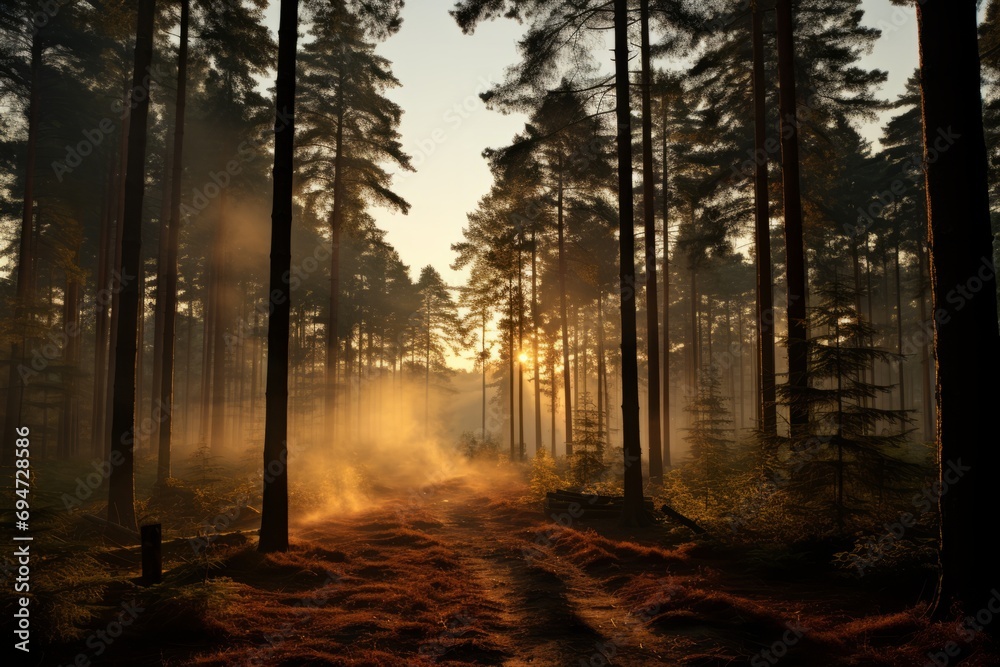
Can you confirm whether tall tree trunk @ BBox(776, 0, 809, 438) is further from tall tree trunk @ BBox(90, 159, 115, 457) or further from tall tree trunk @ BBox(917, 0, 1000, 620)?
tall tree trunk @ BBox(90, 159, 115, 457)

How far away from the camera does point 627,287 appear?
1358cm

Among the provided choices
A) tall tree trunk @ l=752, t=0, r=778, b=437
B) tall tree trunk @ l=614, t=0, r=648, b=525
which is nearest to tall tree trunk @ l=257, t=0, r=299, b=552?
tall tree trunk @ l=614, t=0, r=648, b=525

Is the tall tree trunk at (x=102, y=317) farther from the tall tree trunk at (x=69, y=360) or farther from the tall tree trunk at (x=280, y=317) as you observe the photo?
the tall tree trunk at (x=280, y=317)

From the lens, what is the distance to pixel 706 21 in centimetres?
1500

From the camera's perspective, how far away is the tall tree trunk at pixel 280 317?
10.2 metres

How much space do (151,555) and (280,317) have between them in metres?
4.58

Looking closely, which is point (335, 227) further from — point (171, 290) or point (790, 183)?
point (790, 183)

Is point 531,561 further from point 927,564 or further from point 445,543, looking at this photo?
point 927,564

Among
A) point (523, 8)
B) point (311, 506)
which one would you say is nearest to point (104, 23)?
point (523, 8)

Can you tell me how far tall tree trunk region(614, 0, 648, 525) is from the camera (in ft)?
44.3

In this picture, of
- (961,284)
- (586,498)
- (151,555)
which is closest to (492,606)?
(151,555)

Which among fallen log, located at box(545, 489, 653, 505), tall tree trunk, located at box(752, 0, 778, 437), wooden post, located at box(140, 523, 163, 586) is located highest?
tall tree trunk, located at box(752, 0, 778, 437)

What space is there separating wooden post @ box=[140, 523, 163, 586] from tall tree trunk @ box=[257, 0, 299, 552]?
8.69 ft

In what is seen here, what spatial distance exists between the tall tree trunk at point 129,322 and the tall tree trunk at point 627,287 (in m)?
11.0
